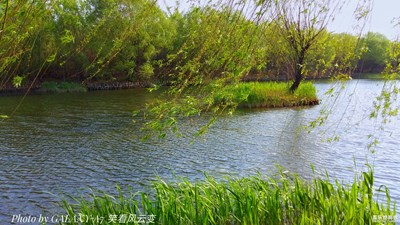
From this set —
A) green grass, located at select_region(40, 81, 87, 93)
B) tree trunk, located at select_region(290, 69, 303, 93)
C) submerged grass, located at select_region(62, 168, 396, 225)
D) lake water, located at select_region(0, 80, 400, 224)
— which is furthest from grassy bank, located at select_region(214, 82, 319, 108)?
green grass, located at select_region(40, 81, 87, 93)

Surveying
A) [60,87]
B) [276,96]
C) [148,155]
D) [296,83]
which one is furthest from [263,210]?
[60,87]

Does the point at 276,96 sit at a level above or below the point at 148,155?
above

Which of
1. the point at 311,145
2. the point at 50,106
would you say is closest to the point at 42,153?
the point at 311,145

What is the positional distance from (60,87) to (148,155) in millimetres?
24721

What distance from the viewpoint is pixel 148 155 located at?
10.8m

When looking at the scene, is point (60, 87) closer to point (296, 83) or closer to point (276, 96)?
point (276, 96)

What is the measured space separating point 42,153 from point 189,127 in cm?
563

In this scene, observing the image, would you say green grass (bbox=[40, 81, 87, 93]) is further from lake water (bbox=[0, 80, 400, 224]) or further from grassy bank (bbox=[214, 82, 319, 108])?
grassy bank (bbox=[214, 82, 319, 108])

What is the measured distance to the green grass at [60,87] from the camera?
1264 inches

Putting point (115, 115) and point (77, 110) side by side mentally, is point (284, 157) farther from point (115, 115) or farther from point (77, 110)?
point (77, 110)

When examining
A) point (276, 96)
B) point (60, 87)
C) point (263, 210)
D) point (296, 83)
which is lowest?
point (60, 87)

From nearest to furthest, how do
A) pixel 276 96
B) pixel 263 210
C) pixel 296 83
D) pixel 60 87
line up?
1. pixel 263 210
2. pixel 276 96
3. pixel 296 83
4. pixel 60 87

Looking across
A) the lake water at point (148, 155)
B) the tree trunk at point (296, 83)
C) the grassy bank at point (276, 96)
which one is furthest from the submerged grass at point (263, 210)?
the tree trunk at point (296, 83)

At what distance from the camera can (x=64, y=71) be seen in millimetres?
37812
